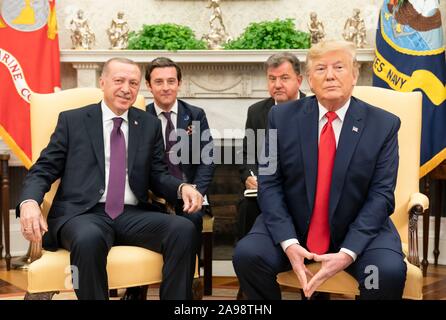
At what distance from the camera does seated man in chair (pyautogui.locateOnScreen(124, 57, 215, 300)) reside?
11.9 feet

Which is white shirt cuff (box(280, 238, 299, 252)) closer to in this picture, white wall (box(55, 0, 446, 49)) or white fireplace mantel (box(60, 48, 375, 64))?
white fireplace mantel (box(60, 48, 375, 64))

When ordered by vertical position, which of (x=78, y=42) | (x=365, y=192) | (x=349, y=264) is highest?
(x=78, y=42)

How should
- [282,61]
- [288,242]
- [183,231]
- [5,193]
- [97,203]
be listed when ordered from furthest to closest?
[5,193] < [282,61] < [97,203] < [183,231] < [288,242]

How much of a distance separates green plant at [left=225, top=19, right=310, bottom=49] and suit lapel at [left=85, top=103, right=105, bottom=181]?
222 centimetres

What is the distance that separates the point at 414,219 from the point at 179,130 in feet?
4.85

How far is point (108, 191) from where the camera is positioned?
9.86 ft

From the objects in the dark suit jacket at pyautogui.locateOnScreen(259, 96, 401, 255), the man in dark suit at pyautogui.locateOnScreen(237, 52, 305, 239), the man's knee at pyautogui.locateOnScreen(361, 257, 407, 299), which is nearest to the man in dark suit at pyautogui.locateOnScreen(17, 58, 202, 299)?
the dark suit jacket at pyautogui.locateOnScreen(259, 96, 401, 255)

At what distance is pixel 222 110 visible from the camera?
525cm

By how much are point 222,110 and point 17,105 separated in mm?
1631

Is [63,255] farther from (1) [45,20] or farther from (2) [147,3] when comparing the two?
(2) [147,3]

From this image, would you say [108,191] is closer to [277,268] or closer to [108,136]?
[108,136]

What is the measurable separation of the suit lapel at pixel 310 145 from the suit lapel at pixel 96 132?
0.97 metres

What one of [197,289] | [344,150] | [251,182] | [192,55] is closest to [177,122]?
[251,182]
